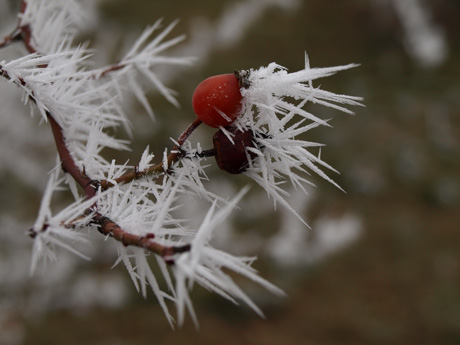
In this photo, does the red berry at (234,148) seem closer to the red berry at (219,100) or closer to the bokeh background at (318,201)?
the red berry at (219,100)

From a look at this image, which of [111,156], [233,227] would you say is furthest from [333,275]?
[111,156]

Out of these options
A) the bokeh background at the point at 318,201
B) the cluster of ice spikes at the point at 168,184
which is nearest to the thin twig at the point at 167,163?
the cluster of ice spikes at the point at 168,184

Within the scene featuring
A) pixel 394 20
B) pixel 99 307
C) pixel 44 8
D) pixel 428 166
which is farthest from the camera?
pixel 394 20

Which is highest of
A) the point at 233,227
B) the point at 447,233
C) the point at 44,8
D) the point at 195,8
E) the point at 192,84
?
the point at 44,8

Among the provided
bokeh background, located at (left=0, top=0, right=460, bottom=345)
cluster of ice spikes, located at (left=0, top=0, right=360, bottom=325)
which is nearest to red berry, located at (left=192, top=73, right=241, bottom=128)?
cluster of ice spikes, located at (left=0, top=0, right=360, bottom=325)

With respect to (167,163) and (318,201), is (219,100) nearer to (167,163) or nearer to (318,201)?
(167,163)

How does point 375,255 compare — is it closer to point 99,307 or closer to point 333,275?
point 333,275
